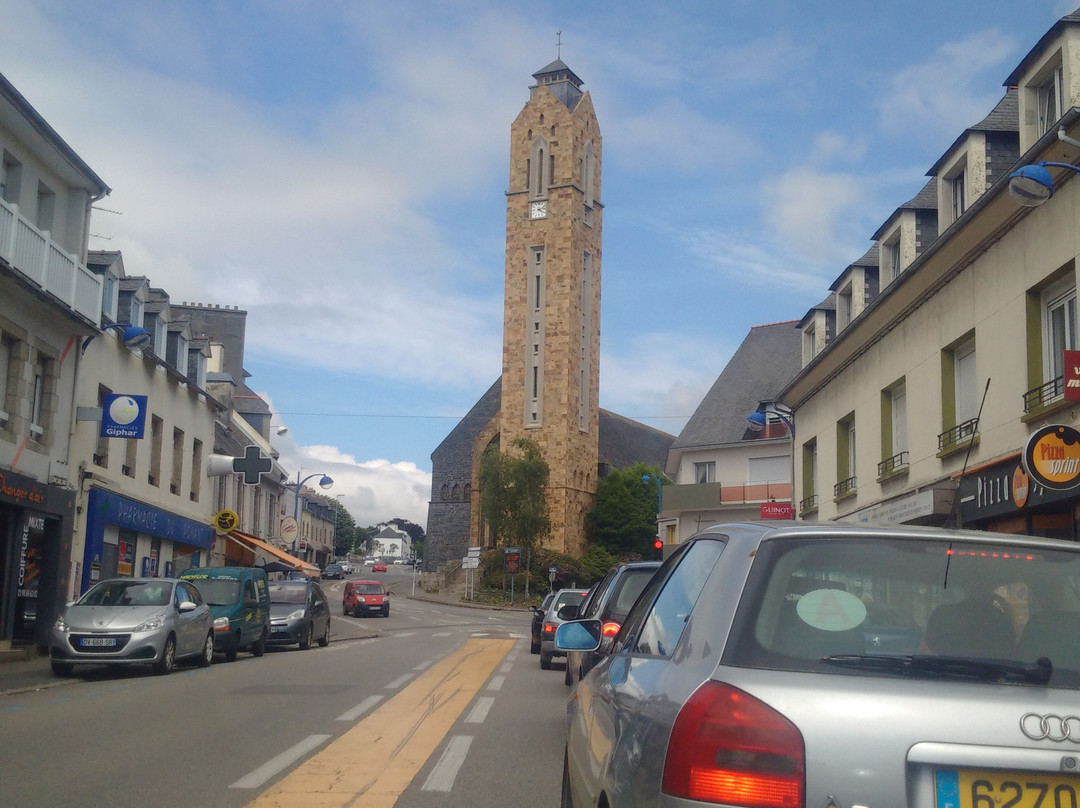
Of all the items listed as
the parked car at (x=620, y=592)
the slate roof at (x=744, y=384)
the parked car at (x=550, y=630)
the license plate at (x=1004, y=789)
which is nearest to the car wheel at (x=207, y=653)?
the parked car at (x=550, y=630)

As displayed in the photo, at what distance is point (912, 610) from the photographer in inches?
125

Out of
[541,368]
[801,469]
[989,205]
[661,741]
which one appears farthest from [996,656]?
[541,368]

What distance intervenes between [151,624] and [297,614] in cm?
848

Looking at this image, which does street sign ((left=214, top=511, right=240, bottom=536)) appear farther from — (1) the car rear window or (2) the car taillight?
(2) the car taillight

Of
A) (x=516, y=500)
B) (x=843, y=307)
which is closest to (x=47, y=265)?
(x=843, y=307)

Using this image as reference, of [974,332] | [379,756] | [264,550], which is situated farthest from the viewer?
[264,550]

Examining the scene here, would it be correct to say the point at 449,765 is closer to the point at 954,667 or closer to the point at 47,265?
the point at 954,667

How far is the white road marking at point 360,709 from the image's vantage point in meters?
11.3

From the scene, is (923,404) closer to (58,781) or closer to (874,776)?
(58,781)

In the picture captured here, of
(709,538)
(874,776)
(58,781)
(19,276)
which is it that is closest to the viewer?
(874,776)

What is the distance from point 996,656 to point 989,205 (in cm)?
1372

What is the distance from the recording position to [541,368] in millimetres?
82562

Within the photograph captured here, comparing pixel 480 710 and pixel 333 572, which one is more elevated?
pixel 333 572

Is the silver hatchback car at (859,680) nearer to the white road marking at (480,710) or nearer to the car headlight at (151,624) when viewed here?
the white road marking at (480,710)
